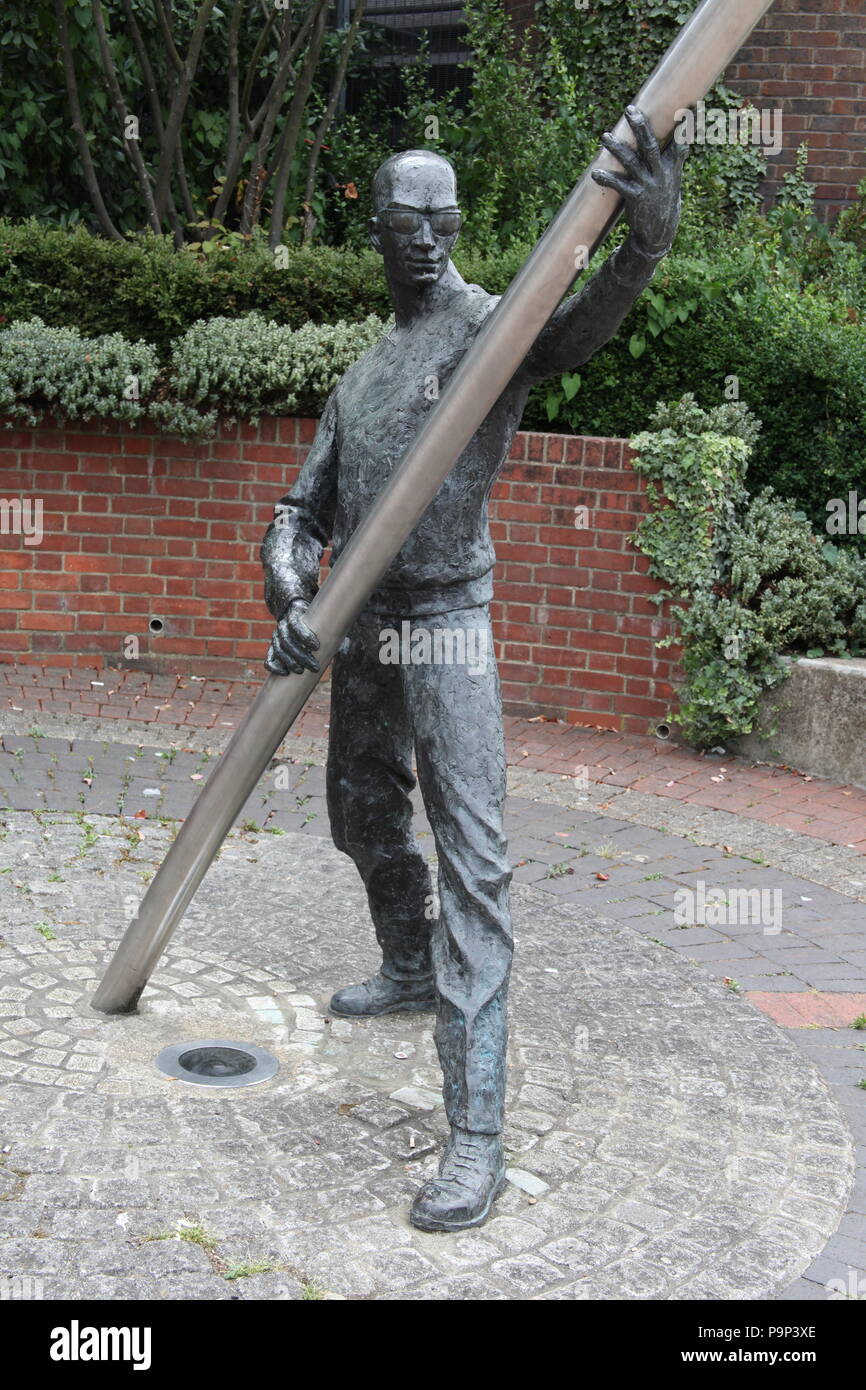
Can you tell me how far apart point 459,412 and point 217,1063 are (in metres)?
2.02

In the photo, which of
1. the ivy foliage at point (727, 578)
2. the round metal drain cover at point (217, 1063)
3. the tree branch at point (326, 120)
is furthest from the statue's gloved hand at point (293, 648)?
the tree branch at point (326, 120)

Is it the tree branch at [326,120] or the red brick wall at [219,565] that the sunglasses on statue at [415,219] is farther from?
the tree branch at [326,120]

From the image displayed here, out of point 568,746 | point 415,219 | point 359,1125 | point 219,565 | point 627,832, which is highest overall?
point 415,219

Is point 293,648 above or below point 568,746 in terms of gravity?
above

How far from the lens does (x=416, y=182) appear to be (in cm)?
402

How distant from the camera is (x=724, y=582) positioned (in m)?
8.26

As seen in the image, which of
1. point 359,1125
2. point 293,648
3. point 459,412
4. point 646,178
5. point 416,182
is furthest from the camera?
point 359,1125

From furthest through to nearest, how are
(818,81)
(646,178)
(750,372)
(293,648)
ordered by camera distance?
1. (818,81)
2. (750,372)
3. (293,648)
4. (646,178)

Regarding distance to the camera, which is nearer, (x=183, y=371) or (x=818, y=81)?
(x=183, y=371)

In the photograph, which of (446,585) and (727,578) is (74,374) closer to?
(727,578)

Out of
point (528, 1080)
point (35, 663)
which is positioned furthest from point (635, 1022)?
point (35, 663)

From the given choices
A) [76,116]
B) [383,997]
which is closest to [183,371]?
[76,116]

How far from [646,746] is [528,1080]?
3826mm

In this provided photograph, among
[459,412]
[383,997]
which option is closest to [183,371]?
[383,997]
